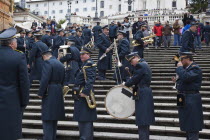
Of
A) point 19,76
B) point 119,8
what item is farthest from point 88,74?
point 119,8

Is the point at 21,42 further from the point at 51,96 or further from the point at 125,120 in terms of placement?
the point at 125,120

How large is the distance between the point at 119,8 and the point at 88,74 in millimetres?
93335

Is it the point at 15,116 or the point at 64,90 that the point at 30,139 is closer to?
the point at 64,90

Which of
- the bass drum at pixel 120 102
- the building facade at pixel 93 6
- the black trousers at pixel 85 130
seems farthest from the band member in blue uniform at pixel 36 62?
the building facade at pixel 93 6

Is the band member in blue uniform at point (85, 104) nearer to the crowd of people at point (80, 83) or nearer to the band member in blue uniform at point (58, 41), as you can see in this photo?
the crowd of people at point (80, 83)

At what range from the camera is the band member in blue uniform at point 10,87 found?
18.9 feet

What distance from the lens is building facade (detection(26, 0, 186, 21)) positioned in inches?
3501

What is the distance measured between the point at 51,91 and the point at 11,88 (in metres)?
2.22

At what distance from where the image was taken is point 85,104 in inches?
308

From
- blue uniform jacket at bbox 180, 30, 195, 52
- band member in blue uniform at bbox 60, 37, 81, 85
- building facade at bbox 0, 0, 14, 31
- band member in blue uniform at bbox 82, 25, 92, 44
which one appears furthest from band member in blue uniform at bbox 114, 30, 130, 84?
band member in blue uniform at bbox 82, 25, 92, 44

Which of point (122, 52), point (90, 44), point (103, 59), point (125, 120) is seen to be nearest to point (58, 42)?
point (103, 59)

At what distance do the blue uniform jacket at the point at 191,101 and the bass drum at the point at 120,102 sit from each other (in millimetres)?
1225

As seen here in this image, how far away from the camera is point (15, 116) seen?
5.86 m

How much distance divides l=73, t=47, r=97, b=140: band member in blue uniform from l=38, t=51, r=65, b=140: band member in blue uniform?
1.55 feet
